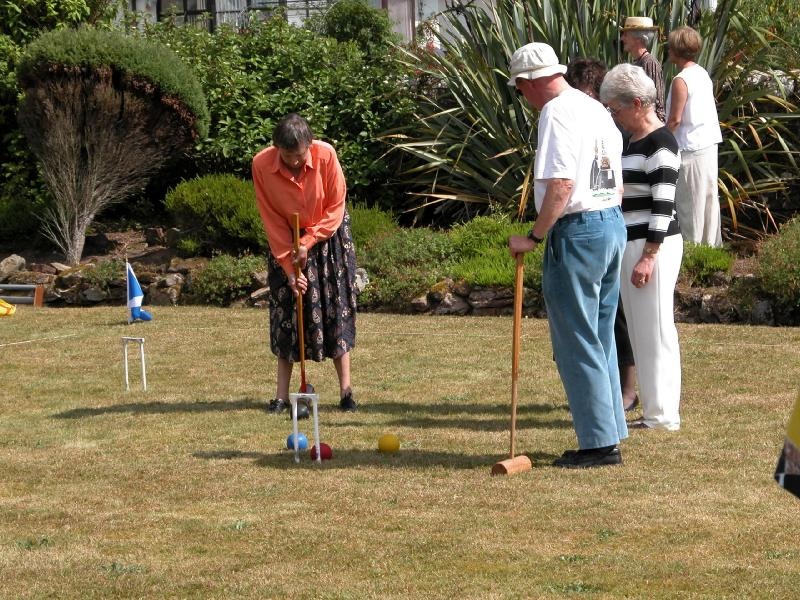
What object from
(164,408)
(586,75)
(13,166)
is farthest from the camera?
(13,166)

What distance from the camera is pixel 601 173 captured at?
621 cm

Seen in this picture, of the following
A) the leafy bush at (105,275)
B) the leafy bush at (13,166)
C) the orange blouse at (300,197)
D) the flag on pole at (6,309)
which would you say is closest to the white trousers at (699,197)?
the orange blouse at (300,197)

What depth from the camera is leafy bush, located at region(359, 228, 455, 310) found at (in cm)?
1231

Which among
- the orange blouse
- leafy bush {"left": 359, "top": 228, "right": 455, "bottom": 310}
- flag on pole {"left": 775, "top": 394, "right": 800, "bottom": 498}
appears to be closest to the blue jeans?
the orange blouse

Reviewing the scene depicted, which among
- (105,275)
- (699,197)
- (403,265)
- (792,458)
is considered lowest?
(105,275)

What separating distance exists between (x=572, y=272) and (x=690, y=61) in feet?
13.8

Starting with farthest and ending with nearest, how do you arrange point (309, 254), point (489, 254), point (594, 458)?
point (489, 254) → point (309, 254) → point (594, 458)

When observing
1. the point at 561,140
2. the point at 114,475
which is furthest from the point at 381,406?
the point at 561,140

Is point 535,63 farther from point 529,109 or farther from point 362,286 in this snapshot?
point 529,109

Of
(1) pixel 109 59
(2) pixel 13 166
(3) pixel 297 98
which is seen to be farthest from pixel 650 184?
(2) pixel 13 166

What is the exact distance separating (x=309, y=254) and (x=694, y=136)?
4.10 m

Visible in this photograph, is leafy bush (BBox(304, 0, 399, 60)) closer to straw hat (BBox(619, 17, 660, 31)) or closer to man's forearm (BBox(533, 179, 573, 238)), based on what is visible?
straw hat (BBox(619, 17, 660, 31))

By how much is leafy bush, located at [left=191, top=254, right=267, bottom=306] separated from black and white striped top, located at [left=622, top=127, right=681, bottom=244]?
6.46m

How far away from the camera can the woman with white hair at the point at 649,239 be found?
6641 mm
